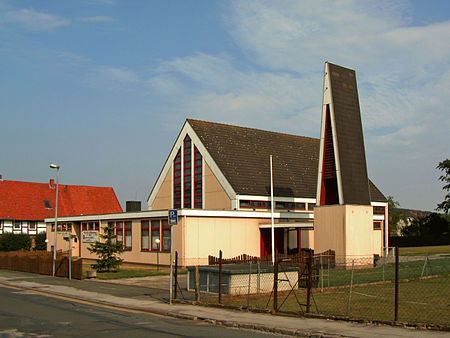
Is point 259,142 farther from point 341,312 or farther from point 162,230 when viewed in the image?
point 341,312

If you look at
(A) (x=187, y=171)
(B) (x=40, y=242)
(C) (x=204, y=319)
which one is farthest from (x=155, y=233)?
(C) (x=204, y=319)

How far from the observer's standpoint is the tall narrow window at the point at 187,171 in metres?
52.1

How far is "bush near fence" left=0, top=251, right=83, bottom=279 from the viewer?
32.0 meters

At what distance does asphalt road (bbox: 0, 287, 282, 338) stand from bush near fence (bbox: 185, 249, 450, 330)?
308 cm

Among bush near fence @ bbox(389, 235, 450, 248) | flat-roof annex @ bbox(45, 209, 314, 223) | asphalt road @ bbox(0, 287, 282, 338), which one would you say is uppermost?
flat-roof annex @ bbox(45, 209, 314, 223)

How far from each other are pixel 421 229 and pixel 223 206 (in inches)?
2151

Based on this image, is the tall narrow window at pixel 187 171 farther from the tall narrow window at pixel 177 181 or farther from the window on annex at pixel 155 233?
the window on annex at pixel 155 233

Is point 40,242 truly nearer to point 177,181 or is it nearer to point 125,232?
point 125,232

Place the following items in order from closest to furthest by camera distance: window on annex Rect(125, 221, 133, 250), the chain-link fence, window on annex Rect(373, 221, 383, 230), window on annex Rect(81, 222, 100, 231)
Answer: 1. the chain-link fence
2. window on annex Rect(125, 221, 133, 250)
3. window on annex Rect(81, 222, 100, 231)
4. window on annex Rect(373, 221, 383, 230)

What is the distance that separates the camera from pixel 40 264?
3681 cm

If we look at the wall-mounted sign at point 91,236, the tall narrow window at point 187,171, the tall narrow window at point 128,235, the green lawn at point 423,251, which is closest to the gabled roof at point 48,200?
the tall narrow window at point 187,171

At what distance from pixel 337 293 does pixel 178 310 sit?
7.54 m

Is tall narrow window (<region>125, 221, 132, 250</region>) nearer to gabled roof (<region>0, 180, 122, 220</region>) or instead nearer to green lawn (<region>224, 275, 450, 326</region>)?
green lawn (<region>224, 275, 450, 326</region>)

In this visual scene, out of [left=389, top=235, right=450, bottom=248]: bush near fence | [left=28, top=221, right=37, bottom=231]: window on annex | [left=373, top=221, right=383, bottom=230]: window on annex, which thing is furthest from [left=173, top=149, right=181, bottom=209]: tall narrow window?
[left=389, top=235, right=450, bottom=248]: bush near fence
